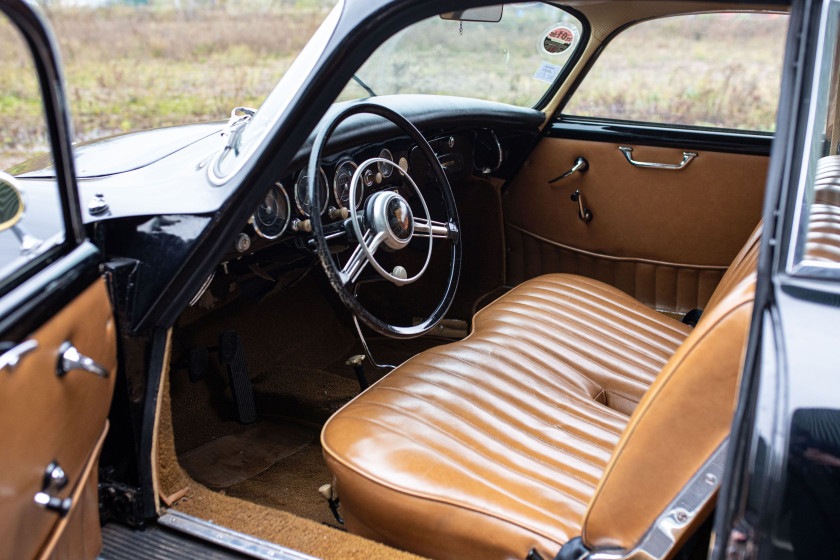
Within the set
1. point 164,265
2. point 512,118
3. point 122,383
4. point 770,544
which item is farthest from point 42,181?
point 512,118

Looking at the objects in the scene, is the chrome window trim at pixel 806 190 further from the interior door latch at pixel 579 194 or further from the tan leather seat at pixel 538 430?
the interior door latch at pixel 579 194

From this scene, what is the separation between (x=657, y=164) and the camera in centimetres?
264

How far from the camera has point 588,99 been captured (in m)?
2.88

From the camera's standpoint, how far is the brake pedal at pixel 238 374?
80.8 inches

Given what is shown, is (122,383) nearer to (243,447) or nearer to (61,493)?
(61,493)

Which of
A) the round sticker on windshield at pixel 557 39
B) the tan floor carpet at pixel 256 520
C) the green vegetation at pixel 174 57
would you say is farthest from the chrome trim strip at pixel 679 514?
the green vegetation at pixel 174 57

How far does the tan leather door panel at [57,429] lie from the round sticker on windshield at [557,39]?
1880 mm

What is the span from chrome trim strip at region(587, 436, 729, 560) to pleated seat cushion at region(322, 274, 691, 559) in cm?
14

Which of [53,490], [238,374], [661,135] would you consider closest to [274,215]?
[238,374]

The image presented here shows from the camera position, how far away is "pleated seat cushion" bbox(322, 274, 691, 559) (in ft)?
3.99

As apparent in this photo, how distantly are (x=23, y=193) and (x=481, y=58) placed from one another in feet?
5.95

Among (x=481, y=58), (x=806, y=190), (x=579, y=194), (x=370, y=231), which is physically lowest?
(x=579, y=194)

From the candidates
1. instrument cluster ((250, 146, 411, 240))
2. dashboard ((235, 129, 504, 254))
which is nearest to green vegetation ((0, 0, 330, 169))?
dashboard ((235, 129, 504, 254))

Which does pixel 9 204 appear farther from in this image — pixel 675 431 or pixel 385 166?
pixel 385 166
